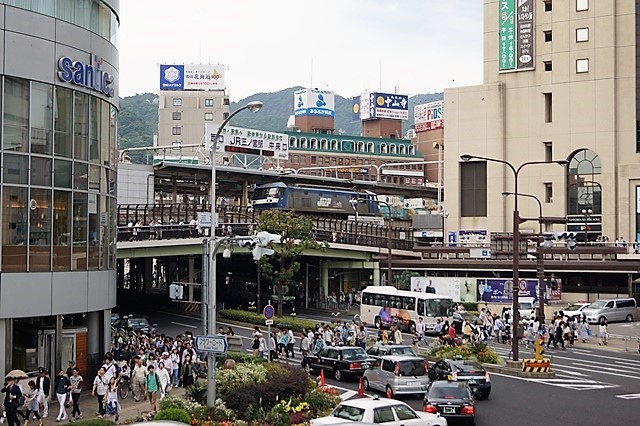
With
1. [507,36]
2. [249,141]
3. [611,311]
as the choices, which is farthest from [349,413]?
[249,141]

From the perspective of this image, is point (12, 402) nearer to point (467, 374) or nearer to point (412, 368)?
point (412, 368)

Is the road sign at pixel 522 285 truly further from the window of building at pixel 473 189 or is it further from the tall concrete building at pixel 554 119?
the window of building at pixel 473 189

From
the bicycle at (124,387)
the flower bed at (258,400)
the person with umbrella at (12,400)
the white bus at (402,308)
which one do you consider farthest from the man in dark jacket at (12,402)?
the white bus at (402,308)

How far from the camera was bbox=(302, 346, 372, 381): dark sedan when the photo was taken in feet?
113

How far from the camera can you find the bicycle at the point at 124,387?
2962 cm

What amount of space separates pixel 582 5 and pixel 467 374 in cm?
6200

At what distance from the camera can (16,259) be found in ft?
88.8

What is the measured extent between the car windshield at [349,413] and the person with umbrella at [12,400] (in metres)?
8.51

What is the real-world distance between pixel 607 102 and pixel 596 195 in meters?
8.54

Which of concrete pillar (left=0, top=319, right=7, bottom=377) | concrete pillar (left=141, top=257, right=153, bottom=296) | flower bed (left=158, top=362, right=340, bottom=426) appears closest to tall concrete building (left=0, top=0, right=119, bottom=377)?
concrete pillar (left=0, top=319, right=7, bottom=377)

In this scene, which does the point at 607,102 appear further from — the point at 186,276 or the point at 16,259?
the point at 16,259

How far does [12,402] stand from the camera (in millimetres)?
23828

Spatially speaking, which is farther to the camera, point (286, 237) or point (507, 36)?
point (507, 36)

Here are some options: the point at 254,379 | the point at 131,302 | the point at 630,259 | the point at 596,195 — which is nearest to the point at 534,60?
the point at 596,195
